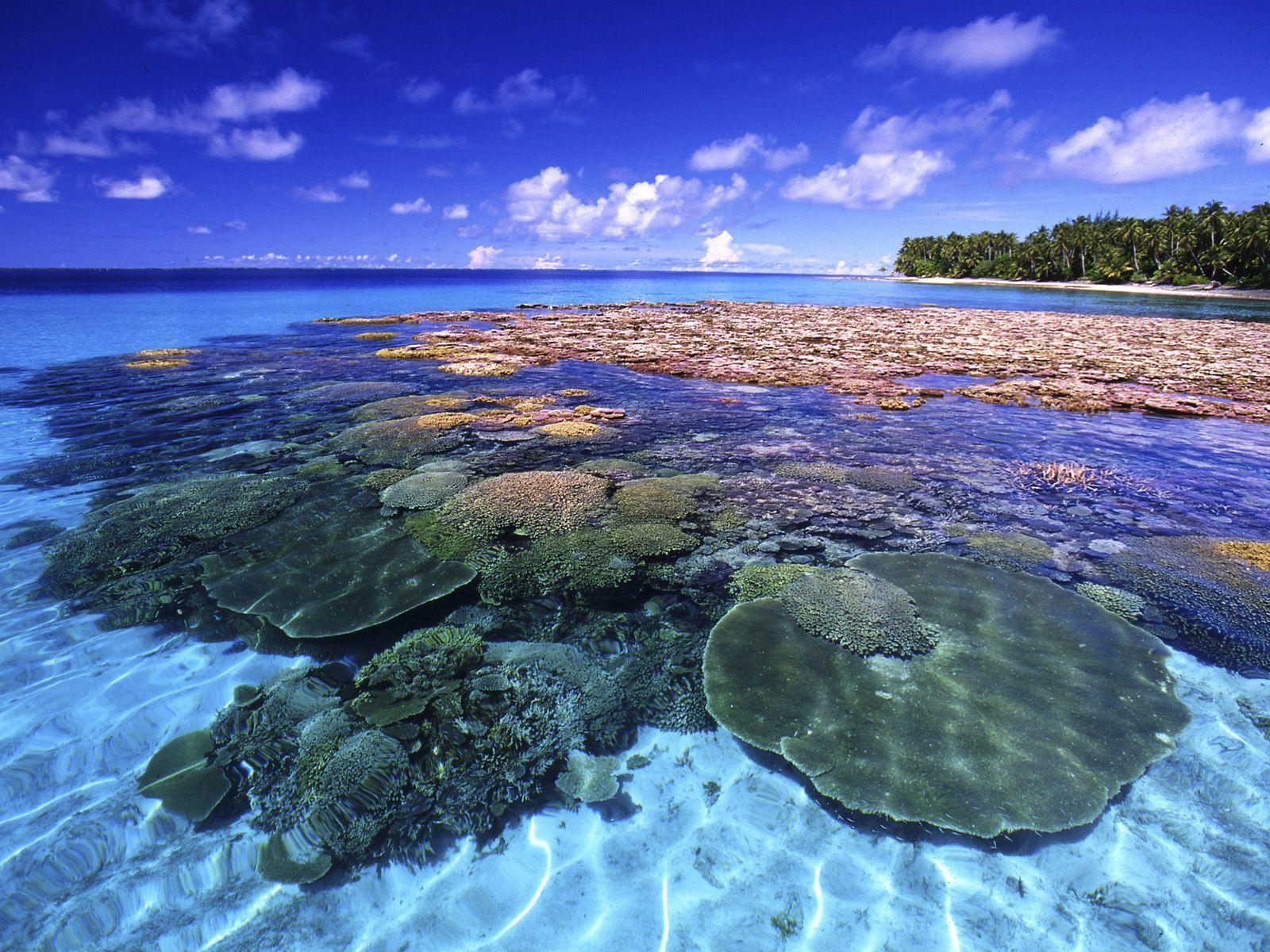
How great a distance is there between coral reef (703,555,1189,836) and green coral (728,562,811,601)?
291mm

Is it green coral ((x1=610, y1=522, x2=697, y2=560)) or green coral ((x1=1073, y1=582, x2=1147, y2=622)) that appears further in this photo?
green coral ((x1=610, y1=522, x2=697, y2=560))

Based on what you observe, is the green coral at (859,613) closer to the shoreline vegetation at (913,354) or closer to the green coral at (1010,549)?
the green coral at (1010,549)

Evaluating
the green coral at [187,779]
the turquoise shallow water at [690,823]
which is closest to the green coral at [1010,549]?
the turquoise shallow water at [690,823]

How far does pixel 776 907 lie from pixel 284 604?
639 centimetres

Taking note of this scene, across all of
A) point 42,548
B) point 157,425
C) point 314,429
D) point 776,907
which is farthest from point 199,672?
point 157,425

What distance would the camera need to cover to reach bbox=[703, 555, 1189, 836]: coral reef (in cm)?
450

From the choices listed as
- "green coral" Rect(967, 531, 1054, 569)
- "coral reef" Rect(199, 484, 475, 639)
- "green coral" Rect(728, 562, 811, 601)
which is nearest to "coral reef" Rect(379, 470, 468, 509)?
"coral reef" Rect(199, 484, 475, 639)

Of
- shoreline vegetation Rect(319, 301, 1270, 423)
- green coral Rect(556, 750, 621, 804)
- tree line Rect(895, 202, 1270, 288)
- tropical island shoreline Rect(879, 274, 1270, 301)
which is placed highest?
tree line Rect(895, 202, 1270, 288)

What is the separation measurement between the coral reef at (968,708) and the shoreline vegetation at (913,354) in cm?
1207

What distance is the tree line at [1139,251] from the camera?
8694 centimetres

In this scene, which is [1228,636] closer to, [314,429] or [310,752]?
[310,752]

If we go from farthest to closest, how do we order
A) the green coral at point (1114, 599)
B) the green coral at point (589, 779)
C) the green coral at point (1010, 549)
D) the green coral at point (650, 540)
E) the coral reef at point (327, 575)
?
1. the green coral at point (650, 540)
2. the green coral at point (1010, 549)
3. the green coral at point (1114, 599)
4. the coral reef at point (327, 575)
5. the green coral at point (589, 779)

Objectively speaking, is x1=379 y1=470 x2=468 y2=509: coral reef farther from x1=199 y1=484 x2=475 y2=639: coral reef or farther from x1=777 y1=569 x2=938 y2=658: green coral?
x1=777 y1=569 x2=938 y2=658: green coral

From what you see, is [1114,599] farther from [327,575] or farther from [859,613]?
[327,575]
